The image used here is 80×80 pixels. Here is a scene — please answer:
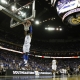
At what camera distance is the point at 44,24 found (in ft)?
97.6

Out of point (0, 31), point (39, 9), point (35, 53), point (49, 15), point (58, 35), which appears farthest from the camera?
point (58, 35)

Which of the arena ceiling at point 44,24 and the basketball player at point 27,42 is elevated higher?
the arena ceiling at point 44,24

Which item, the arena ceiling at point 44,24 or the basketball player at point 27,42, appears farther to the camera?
the arena ceiling at point 44,24

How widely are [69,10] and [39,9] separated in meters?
14.2

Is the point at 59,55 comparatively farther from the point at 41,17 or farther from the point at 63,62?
the point at 41,17

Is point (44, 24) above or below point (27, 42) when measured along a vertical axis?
above

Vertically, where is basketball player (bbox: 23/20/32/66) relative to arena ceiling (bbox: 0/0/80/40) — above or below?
below

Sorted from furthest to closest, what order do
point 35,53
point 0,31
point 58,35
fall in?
point 58,35 < point 35,53 < point 0,31

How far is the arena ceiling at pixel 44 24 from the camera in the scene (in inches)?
875

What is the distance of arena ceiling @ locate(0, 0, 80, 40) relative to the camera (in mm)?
22222

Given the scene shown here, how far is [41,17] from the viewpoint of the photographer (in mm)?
26156

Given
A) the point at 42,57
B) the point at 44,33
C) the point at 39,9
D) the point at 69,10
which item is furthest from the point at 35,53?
the point at 69,10

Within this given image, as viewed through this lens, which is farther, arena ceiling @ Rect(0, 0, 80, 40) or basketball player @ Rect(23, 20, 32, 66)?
arena ceiling @ Rect(0, 0, 80, 40)

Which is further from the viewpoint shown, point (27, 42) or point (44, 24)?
point (44, 24)
